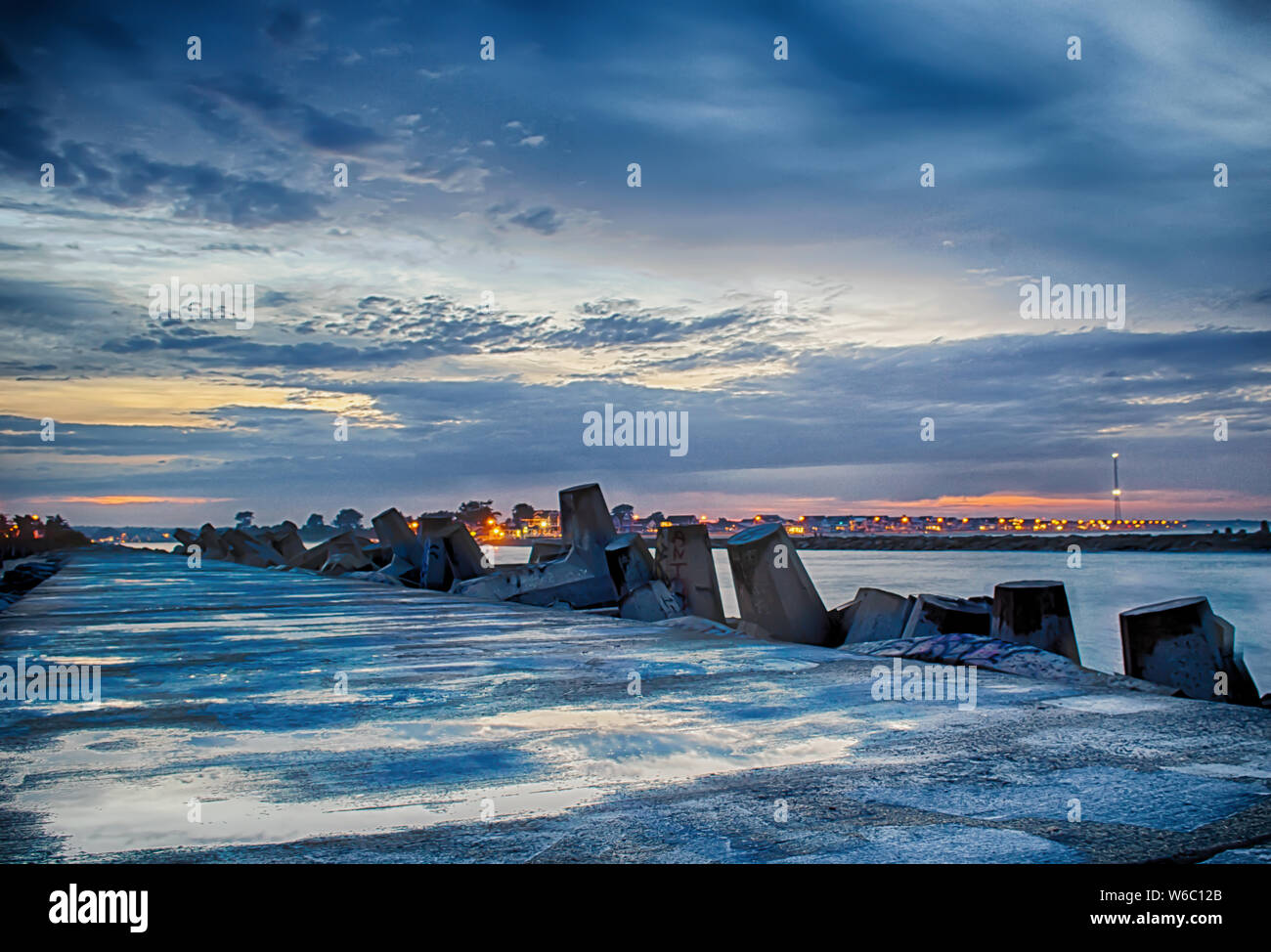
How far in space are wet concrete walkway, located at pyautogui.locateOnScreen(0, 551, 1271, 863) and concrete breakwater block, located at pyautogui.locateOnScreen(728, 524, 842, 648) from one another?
3434 millimetres

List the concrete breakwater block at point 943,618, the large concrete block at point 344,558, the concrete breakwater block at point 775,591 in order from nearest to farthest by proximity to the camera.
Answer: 1. the concrete breakwater block at point 943,618
2. the concrete breakwater block at point 775,591
3. the large concrete block at point 344,558

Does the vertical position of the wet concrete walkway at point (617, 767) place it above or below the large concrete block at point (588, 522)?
below

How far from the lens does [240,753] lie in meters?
2.20

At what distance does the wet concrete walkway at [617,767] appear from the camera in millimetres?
1475

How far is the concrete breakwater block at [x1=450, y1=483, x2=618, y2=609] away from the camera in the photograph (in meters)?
8.98

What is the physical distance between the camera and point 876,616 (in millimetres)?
6914

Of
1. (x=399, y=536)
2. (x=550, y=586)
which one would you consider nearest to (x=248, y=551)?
(x=399, y=536)

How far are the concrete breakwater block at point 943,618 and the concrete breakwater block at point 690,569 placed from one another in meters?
2.71

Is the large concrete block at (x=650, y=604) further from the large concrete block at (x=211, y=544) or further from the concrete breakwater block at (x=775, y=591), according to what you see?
the large concrete block at (x=211, y=544)

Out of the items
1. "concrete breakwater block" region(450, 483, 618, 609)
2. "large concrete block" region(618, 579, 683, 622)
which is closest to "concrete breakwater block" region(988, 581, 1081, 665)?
"large concrete block" region(618, 579, 683, 622)

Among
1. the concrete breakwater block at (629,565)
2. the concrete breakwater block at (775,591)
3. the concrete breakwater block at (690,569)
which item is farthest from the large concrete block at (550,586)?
the concrete breakwater block at (775,591)

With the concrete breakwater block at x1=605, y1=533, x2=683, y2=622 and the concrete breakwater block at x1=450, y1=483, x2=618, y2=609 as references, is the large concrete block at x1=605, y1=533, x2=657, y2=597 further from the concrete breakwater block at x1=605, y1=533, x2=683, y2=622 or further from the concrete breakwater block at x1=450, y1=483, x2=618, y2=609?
the concrete breakwater block at x1=450, y1=483, x2=618, y2=609

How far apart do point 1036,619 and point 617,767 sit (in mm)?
4952

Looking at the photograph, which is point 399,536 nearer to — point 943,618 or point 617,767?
point 943,618
